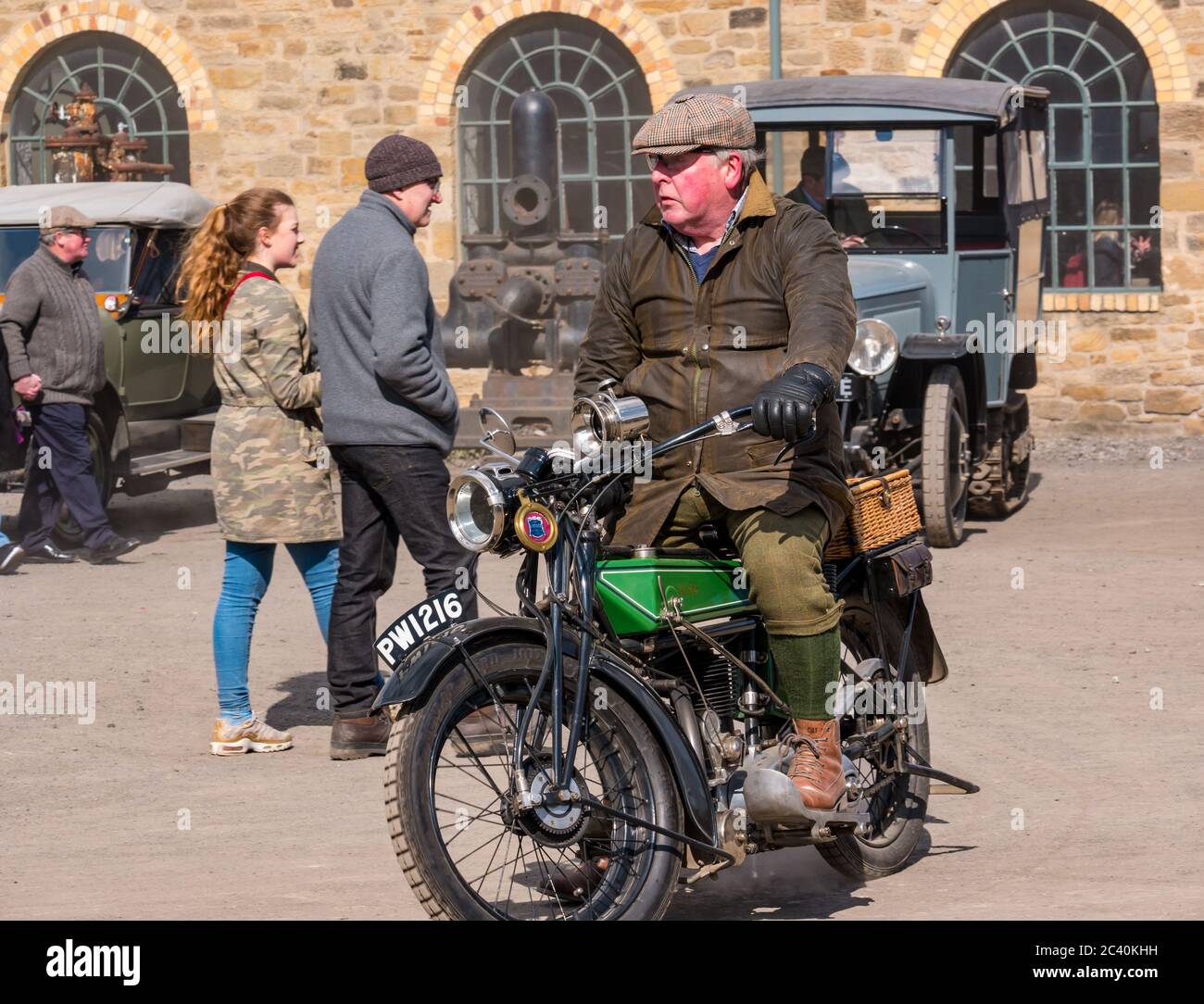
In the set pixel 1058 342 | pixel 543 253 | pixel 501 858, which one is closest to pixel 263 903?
pixel 501 858

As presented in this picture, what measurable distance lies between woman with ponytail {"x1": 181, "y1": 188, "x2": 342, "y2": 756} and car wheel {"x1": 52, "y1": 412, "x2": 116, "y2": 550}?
4.94 meters

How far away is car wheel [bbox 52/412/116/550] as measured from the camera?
1136 centimetres

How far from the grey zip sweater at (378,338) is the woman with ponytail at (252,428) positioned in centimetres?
27

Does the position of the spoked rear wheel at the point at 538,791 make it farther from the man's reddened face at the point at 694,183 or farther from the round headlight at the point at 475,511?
the man's reddened face at the point at 694,183

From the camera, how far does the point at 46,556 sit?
427 inches

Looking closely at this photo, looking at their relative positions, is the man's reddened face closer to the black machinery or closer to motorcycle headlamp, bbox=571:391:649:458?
motorcycle headlamp, bbox=571:391:649:458

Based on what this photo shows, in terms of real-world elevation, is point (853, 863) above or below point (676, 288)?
below

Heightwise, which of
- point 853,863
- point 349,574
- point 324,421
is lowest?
point 853,863

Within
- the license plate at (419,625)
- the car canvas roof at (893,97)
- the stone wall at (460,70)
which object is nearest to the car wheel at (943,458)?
the car canvas roof at (893,97)

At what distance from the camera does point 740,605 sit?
173 inches

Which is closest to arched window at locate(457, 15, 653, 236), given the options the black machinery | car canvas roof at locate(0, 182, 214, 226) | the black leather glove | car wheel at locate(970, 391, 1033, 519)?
the black machinery

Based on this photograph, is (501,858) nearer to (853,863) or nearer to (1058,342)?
(853,863)
